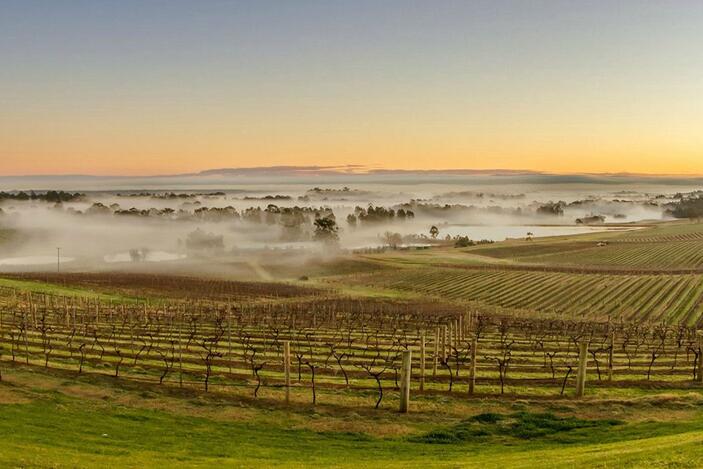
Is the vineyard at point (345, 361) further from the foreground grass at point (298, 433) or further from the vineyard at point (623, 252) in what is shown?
the vineyard at point (623, 252)

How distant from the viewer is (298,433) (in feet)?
56.6

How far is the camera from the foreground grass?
13148 millimetres

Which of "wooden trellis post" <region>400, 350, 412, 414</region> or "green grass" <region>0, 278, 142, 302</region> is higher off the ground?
"wooden trellis post" <region>400, 350, 412, 414</region>

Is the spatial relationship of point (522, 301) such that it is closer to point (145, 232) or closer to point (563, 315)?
point (563, 315)

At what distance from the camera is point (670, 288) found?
75438mm

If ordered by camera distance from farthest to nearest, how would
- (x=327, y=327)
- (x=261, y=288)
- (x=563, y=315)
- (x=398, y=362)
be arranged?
(x=261, y=288), (x=563, y=315), (x=327, y=327), (x=398, y=362)

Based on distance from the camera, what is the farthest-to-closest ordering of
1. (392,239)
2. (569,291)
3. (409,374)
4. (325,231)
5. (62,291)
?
(392,239)
(325,231)
(569,291)
(62,291)
(409,374)

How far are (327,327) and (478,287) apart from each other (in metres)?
43.4

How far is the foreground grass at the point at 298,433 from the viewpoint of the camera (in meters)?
13.1

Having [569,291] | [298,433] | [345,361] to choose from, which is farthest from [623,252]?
[298,433]

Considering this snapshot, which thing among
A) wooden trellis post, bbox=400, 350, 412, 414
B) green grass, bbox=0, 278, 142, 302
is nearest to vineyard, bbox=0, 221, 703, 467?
wooden trellis post, bbox=400, 350, 412, 414

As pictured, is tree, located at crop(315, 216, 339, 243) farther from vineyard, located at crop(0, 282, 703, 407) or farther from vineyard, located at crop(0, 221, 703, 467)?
vineyard, located at crop(0, 282, 703, 407)

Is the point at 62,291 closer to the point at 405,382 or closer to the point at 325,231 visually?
the point at 405,382

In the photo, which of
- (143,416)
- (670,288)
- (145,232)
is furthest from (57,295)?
(145,232)
